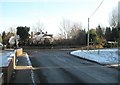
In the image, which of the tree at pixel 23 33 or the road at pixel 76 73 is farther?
the tree at pixel 23 33

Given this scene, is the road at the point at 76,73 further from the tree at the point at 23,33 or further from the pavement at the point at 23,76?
the tree at the point at 23,33

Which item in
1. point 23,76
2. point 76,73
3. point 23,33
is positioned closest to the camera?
point 23,76

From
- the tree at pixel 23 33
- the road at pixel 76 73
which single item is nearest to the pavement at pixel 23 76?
the road at pixel 76 73

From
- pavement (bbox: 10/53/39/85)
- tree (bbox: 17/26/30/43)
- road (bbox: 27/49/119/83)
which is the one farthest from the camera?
tree (bbox: 17/26/30/43)

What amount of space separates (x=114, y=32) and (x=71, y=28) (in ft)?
131

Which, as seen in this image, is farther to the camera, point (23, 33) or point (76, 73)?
point (23, 33)

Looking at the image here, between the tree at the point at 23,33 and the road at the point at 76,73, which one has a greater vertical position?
the tree at the point at 23,33

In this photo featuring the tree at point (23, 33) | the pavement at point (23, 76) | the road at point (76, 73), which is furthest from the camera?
the tree at point (23, 33)

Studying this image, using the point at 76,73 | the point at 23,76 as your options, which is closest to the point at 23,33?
the point at 76,73

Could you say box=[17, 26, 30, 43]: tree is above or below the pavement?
above

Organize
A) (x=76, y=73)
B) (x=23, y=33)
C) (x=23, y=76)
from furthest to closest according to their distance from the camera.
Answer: (x=23, y=33) → (x=76, y=73) → (x=23, y=76)

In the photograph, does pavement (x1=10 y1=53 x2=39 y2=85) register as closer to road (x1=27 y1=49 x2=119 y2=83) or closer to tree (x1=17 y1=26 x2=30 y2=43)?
road (x1=27 y1=49 x2=119 y2=83)

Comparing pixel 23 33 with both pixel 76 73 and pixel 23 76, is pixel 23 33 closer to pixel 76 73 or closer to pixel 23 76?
pixel 76 73

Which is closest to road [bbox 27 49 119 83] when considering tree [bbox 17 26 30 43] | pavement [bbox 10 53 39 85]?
pavement [bbox 10 53 39 85]
